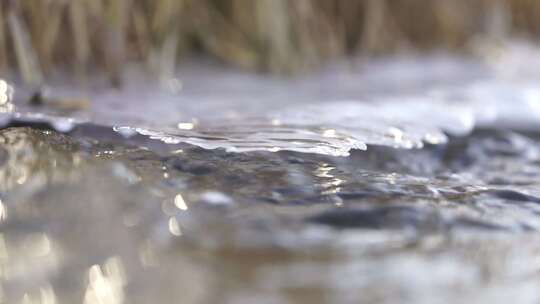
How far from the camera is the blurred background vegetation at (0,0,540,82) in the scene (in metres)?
1.51

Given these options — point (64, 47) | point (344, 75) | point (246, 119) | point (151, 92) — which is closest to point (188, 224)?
point (246, 119)

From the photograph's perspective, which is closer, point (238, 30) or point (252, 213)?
point (252, 213)

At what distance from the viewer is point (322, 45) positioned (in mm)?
2084

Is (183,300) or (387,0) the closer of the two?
(183,300)

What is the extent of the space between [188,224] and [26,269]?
171 mm

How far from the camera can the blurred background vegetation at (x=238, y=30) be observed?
151cm

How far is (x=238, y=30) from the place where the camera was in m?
1.97

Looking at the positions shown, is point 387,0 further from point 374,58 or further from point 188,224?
point 188,224

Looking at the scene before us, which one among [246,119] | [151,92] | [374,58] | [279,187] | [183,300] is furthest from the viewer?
[374,58]

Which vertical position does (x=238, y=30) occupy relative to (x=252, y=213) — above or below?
above

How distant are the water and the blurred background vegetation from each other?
334 mm

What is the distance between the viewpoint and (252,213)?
0.76 m

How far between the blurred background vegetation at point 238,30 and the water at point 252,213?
334 millimetres

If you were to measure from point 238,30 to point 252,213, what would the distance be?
1279 mm
